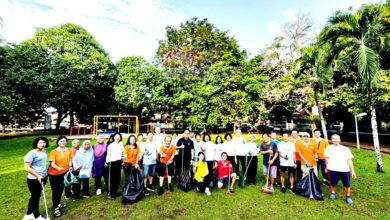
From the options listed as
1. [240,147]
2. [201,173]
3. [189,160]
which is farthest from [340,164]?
[189,160]

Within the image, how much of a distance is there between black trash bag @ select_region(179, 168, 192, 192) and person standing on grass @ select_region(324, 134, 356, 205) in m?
3.63

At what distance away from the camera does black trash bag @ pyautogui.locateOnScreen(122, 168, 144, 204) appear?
537cm

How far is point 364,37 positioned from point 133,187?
9.71 m

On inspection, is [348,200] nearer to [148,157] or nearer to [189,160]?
[189,160]

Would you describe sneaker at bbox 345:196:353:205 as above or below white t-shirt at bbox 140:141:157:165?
below

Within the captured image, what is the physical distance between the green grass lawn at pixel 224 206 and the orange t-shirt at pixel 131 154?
98cm

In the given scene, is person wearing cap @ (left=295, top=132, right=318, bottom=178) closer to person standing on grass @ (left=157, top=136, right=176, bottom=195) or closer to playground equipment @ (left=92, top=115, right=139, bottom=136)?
person standing on grass @ (left=157, top=136, right=176, bottom=195)

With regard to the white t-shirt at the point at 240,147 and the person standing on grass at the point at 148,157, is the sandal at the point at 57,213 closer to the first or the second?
the person standing on grass at the point at 148,157

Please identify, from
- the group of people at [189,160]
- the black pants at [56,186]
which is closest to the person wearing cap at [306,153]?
the group of people at [189,160]

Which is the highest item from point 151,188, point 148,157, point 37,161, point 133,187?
point 37,161

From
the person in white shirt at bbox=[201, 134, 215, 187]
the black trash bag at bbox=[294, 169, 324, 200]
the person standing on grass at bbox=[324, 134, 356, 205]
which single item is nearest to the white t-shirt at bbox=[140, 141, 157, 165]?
the person in white shirt at bbox=[201, 134, 215, 187]

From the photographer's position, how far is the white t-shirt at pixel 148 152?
598cm

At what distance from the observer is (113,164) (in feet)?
18.6

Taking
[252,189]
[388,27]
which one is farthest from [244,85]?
[252,189]
